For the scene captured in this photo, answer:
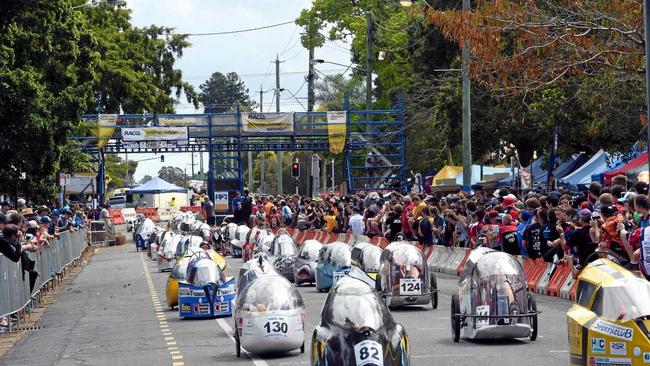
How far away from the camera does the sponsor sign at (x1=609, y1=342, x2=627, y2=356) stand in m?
12.9

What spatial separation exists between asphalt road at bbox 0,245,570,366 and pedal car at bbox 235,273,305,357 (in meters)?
0.21

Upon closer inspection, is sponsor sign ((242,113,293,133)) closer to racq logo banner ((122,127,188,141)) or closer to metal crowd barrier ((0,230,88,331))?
racq logo banner ((122,127,188,141))

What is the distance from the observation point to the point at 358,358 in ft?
43.8

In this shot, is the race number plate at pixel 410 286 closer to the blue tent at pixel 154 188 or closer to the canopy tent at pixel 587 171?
the canopy tent at pixel 587 171

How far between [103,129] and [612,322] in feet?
178

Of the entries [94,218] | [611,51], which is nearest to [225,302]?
[611,51]

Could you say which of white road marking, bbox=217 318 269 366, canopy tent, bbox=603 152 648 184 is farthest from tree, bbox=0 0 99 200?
canopy tent, bbox=603 152 648 184

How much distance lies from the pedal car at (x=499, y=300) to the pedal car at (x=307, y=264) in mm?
14421

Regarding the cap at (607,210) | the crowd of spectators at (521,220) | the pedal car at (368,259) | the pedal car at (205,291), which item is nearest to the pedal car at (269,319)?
the crowd of spectators at (521,220)

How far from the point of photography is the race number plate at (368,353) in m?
13.3

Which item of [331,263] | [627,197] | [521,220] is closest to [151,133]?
[331,263]

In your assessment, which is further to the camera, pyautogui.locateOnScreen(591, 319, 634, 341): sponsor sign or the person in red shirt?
the person in red shirt

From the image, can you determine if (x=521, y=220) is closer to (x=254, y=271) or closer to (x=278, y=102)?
(x=254, y=271)

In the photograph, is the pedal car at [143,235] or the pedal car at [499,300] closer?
the pedal car at [499,300]
